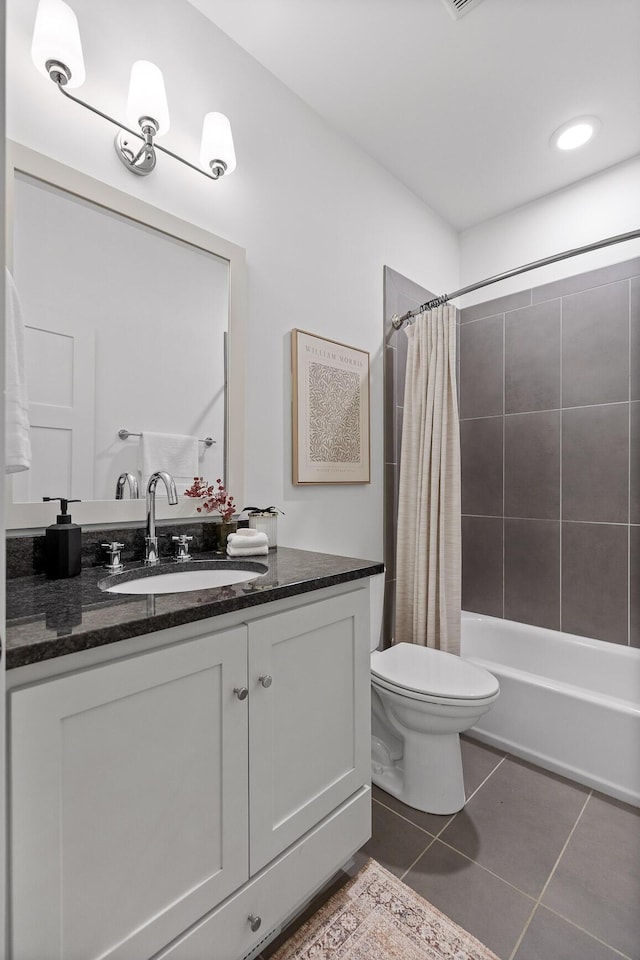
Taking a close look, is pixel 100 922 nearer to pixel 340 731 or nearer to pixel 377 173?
pixel 340 731

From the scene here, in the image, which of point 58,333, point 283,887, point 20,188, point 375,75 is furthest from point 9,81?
point 283,887

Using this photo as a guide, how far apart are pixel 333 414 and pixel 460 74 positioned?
1343 millimetres

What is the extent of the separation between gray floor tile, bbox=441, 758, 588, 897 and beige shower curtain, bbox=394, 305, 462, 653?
52 cm

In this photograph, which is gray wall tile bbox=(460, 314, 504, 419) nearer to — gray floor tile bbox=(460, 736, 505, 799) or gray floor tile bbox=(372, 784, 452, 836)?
gray floor tile bbox=(460, 736, 505, 799)

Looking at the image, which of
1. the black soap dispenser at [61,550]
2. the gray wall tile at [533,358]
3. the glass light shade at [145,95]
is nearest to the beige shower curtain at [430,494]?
the gray wall tile at [533,358]

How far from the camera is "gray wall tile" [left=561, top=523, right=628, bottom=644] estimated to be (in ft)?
7.17

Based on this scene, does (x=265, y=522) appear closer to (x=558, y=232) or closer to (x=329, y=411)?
(x=329, y=411)

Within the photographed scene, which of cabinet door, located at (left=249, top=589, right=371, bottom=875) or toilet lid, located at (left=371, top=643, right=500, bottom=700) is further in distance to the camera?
toilet lid, located at (left=371, top=643, right=500, bottom=700)

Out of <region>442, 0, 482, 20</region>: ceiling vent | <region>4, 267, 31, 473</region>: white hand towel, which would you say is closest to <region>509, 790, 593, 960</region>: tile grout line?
<region>4, 267, 31, 473</region>: white hand towel

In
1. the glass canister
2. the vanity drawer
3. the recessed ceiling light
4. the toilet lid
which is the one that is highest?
the recessed ceiling light

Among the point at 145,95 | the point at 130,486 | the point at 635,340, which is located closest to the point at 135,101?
the point at 145,95

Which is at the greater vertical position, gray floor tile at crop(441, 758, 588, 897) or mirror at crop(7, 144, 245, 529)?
mirror at crop(7, 144, 245, 529)

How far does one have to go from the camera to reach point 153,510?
1304 millimetres

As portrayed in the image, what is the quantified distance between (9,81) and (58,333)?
0.58m
